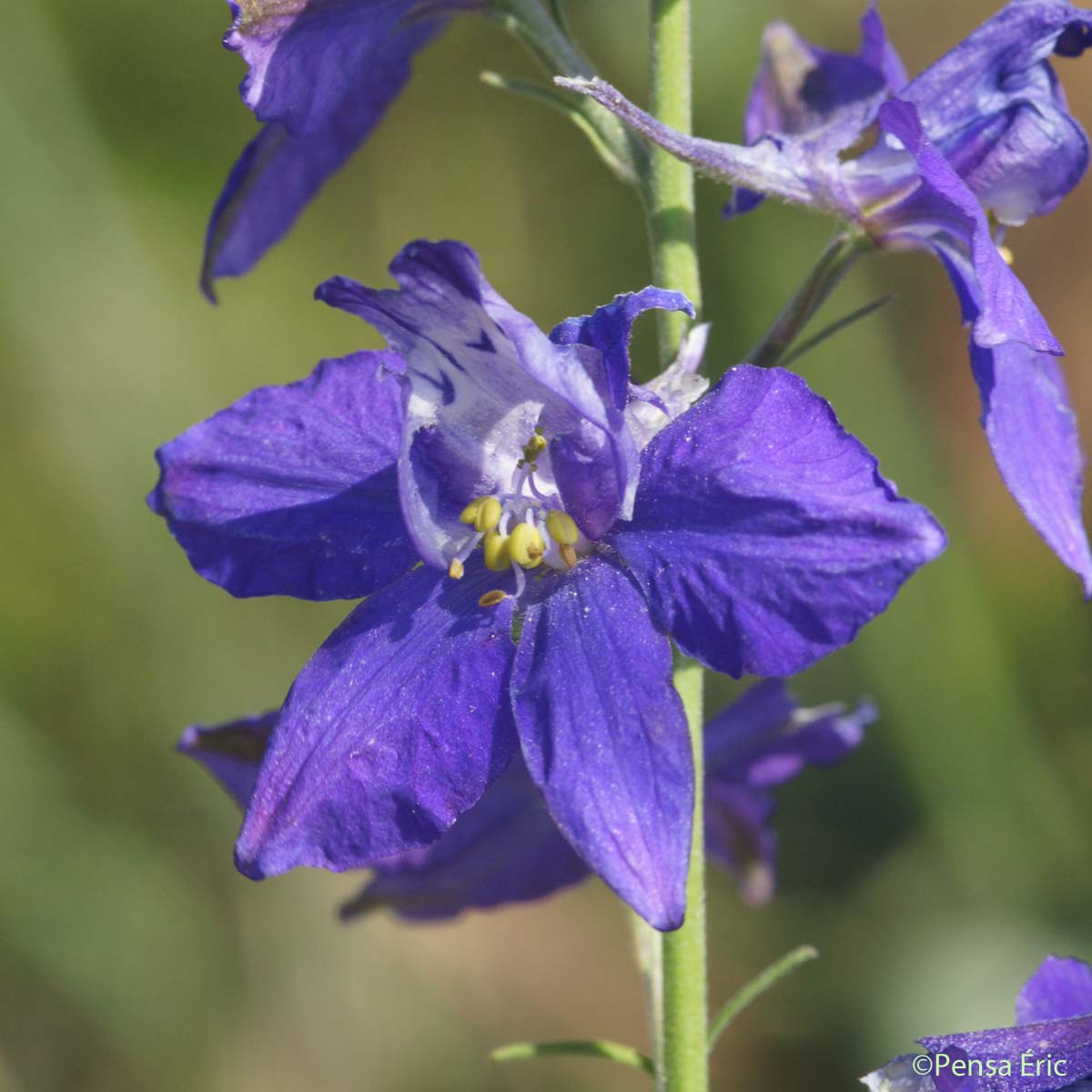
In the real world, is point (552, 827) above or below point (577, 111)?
below

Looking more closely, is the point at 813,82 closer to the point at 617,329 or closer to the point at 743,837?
the point at 617,329

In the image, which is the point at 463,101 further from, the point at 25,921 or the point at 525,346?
the point at 525,346

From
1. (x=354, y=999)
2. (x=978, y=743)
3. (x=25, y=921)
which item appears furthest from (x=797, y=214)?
(x=25, y=921)

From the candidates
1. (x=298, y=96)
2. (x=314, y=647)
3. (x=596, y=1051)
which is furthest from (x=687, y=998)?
(x=314, y=647)

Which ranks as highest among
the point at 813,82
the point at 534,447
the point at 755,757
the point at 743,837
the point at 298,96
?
the point at 298,96

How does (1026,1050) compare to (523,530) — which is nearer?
(1026,1050)

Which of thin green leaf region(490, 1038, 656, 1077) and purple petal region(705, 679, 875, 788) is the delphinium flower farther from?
thin green leaf region(490, 1038, 656, 1077)
